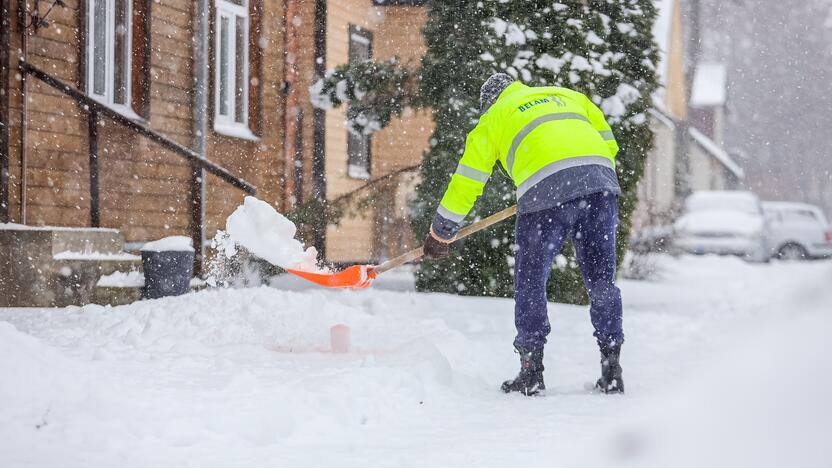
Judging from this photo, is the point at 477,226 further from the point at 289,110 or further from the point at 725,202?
the point at 725,202

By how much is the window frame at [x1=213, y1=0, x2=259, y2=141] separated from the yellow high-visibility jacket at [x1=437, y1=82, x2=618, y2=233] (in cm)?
648

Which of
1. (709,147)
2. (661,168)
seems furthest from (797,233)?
(709,147)

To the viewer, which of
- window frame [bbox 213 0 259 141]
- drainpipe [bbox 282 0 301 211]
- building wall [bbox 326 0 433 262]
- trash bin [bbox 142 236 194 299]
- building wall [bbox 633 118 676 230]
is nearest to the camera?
trash bin [bbox 142 236 194 299]

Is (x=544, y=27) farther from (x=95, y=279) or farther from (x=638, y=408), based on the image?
(x=638, y=408)

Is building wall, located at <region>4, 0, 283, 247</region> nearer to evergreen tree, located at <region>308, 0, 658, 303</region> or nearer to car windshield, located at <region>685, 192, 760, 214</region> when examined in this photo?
evergreen tree, located at <region>308, 0, 658, 303</region>

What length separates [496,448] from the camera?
3521 mm

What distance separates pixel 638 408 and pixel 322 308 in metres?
6.46

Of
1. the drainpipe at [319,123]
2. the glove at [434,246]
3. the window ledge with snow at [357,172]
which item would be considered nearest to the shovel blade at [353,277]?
the glove at [434,246]

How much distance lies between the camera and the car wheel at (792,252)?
2281 centimetres

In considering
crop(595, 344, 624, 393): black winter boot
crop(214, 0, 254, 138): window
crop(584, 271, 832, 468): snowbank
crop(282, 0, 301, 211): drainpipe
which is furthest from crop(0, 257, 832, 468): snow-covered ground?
crop(282, 0, 301, 211): drainpipe

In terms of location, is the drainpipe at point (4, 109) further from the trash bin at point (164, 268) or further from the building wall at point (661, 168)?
the building wall at point (661, 168)

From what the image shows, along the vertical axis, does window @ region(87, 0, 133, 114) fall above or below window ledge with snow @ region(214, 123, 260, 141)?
above

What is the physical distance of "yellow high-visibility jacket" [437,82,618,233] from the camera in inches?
188

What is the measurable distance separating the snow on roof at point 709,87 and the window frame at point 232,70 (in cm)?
3632
